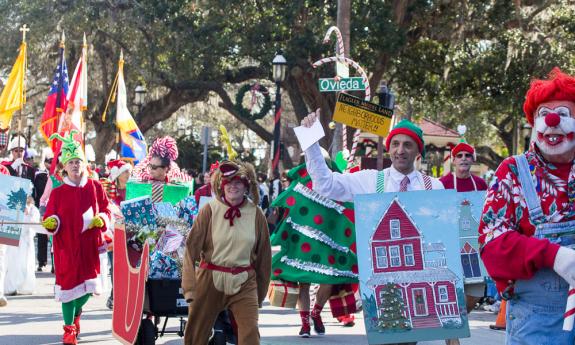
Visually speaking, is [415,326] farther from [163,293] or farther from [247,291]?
[163,293]

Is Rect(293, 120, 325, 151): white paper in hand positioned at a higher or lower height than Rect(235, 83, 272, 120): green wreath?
lower

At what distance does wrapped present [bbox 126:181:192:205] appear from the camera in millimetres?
9211

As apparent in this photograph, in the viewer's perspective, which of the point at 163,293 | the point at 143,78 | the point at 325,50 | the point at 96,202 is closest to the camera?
the point at 163,293

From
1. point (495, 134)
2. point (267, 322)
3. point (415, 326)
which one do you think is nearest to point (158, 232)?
point (415, 326)

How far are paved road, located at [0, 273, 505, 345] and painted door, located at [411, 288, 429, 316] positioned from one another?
3.97 m

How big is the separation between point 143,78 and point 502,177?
25.8 meters

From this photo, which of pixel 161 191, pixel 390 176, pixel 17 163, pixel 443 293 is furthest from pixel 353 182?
pixel 17 163

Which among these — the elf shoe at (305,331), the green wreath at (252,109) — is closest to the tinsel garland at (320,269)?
the elf shoe at (305,331)

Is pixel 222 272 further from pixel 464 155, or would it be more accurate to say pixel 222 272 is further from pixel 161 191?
pixel 464 155

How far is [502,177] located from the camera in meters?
4.55

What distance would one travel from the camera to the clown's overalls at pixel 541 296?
14.4ft

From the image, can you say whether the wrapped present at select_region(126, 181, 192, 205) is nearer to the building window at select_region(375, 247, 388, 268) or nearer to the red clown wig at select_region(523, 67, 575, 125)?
the building window at select_region(375, 247, 388, 268)

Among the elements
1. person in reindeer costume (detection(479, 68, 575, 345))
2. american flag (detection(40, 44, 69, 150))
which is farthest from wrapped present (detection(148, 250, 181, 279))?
american flag (detection(40, 44, 69, 150))

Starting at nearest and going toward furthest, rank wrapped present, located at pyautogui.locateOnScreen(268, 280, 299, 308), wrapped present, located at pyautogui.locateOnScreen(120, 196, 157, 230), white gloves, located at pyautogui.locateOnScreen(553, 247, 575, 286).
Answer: white gloves, located at pyautogui.locateOnScreen(553, 247, 575, 286) → wrapped present, located at pyautogui.locateOnScreen(120, 196, 157, 230) → wrapped present, located at pyautogui.locateOnScreen(268, 280, 299, 308)
